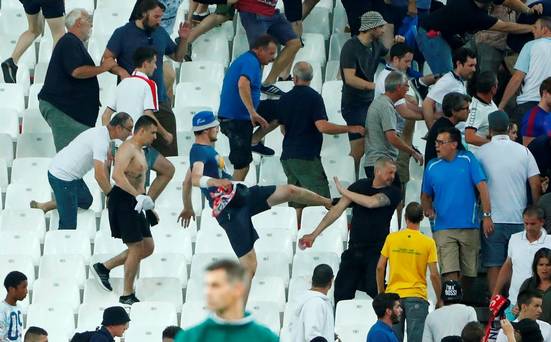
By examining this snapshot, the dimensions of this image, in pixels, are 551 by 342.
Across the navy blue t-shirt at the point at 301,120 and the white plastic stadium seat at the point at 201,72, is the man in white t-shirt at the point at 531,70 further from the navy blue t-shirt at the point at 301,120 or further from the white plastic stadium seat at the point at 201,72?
the white plastic stadium seat at the point at 201,72

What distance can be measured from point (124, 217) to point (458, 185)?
2.50m

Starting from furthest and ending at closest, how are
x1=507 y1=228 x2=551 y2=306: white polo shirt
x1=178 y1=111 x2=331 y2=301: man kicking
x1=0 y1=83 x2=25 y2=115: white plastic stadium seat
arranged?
x1=0 y1=83 x2=25 y2=115: white plastic stadium seat
x1=178 y1=111 x2=331 y2=301: man kicking
x1=507 y1=228 x2=551 y2=306: white polo shirt

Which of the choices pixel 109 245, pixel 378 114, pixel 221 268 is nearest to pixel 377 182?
pixel 378 114

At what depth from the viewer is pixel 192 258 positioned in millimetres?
18172

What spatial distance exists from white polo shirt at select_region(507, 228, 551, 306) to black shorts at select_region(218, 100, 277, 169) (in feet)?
8.64

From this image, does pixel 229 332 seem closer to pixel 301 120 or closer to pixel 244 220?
pixel 244 220

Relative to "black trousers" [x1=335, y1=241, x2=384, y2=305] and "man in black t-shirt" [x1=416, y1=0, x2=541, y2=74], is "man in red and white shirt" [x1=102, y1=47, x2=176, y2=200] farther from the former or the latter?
"man in black t-shirt" [x1=416, y1=0, x2=541, y2=74]

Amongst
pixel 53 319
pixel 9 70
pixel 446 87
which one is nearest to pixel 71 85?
pixel 9 70

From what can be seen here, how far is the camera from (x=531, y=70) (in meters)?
18.8

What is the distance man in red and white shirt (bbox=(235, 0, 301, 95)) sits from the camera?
19609 mm

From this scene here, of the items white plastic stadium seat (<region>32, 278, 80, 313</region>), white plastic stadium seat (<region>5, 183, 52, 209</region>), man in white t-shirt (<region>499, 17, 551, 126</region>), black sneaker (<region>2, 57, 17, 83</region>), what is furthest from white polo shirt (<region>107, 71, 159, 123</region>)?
man in white t-shirt (<region>499, 17, 551, 126</region>)

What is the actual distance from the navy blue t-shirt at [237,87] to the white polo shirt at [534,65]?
2119 mm

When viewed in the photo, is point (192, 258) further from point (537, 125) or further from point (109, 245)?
point (537, 125)

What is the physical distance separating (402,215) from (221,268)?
765cm
